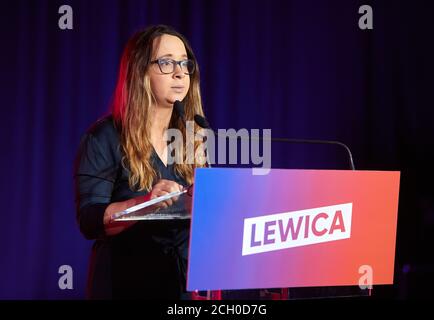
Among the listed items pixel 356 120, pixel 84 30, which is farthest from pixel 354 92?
pixel 84 30

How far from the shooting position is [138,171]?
1.74 meters

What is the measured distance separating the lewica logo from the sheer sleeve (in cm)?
51

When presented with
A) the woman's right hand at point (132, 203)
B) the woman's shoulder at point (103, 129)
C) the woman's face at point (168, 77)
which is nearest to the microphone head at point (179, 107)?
the woman's face at point (168, 77)

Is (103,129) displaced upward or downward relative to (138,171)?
upward

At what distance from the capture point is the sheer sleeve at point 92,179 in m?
1.66

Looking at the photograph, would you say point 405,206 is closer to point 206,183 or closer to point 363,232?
point 363,232

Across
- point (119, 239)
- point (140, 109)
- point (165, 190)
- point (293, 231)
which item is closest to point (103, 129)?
point (140, 109)

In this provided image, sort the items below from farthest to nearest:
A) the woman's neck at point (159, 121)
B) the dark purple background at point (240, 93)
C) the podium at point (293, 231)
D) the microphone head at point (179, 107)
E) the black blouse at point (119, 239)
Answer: the dark purple background at point (240, 93) → the woman's neck at point (159, 121) → the microphone head at point (179, 107) → the black blouse at point (119, 239) → the podium at point (293, 231)

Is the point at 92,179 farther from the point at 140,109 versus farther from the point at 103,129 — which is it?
the point at 140,109

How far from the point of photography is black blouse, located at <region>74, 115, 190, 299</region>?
1599 mm

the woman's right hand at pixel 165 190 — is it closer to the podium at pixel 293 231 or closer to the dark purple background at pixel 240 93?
the podium at pixel 293 231

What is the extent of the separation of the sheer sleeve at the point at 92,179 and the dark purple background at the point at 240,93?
175cm

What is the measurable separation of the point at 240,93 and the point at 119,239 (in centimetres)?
213

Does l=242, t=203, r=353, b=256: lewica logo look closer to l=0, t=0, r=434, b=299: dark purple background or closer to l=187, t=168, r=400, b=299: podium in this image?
l=187, t=168, r=400, b=299: podium
